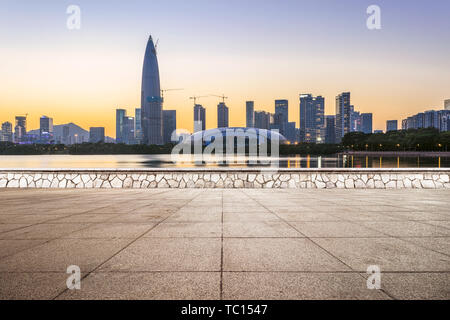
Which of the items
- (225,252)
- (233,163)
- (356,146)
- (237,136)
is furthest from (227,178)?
(356,146)

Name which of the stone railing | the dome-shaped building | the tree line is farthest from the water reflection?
the tree line

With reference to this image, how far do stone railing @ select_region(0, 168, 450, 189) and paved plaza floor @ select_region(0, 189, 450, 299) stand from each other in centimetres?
599

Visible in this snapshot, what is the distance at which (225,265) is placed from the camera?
14.0 ft

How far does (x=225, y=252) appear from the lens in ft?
15.9

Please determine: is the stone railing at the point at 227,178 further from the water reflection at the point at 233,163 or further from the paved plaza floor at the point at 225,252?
the water reflection at the point at 233,163

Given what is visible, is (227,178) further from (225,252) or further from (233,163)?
(233,163)

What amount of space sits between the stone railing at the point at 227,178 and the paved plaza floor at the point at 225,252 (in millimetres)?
5986

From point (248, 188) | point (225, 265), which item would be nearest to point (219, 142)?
point (248, 188)

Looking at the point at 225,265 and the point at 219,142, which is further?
the point at 219,142

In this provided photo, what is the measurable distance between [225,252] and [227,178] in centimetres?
1046

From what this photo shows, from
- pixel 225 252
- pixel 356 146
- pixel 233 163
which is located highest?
pixel 356 146

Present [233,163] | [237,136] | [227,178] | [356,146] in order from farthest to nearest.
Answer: [356,146] → [237,136] → [233,163] → [227,178]
